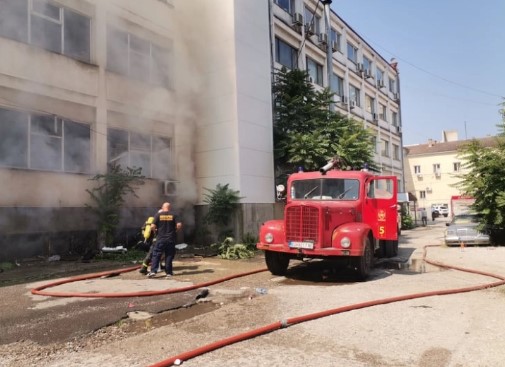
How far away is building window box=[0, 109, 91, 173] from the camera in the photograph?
9195mm

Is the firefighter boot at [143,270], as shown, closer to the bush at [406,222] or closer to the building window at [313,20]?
the building window at [313,20]

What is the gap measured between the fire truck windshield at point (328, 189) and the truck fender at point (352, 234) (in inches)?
33.7

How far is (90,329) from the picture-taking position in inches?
177

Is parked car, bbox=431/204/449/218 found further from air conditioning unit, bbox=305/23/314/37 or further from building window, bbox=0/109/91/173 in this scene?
building window, bbox=0/109/91/173

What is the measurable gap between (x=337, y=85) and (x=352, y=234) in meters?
17.2

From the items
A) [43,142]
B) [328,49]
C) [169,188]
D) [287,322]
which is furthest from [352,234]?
[328,49]

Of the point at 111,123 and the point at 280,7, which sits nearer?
the point at 111,123

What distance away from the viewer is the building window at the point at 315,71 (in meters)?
19.9

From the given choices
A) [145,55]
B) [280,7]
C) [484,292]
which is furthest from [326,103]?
[484,292]

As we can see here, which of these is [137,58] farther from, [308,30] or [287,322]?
[287,322]

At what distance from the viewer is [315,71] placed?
20.6m

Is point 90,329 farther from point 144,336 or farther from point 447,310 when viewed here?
point 447,310

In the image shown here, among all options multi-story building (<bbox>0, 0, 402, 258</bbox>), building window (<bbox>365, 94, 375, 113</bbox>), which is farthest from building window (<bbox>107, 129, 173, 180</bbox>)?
building window (<bbox>365, 94, 375, 113</bbox>)

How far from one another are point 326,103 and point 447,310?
36.1 feet
